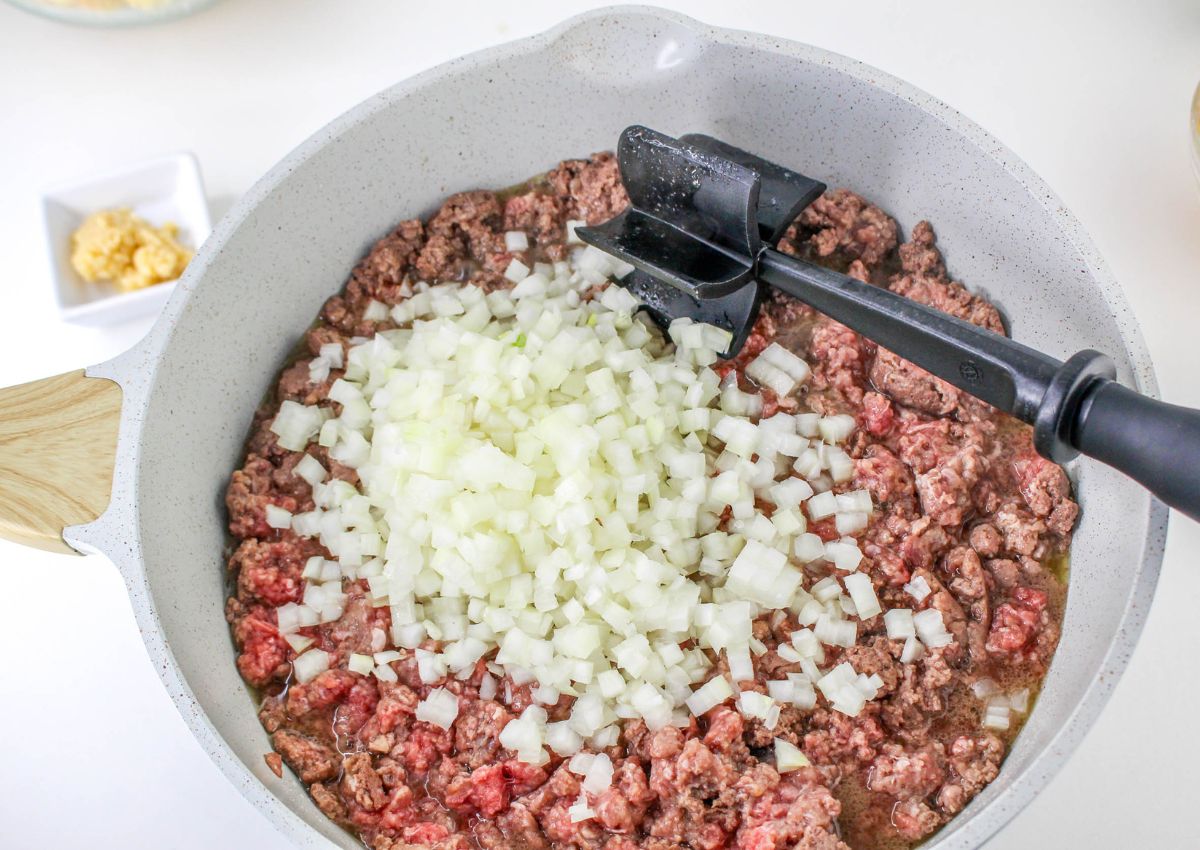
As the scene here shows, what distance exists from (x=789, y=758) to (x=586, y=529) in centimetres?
48

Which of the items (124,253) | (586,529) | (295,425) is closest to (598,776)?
(586,529)

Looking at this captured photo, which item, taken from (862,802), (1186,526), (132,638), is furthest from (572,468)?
(1186,526)

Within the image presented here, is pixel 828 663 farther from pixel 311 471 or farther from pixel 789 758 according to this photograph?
pixel 311 471

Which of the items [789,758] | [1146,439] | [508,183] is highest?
[1146,439]

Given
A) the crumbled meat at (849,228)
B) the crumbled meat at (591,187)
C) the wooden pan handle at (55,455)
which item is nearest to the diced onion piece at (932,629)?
the crumbled meat at (849,228)

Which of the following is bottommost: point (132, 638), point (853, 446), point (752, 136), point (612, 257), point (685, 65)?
point (132, 638)

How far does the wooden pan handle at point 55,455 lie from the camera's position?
1643mm

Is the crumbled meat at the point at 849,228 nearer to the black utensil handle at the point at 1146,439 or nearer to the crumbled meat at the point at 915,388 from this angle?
the crumbled meat at the point at 915,388

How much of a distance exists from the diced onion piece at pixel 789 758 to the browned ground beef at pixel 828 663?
0.02 meters

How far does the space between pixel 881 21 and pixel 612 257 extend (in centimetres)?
99

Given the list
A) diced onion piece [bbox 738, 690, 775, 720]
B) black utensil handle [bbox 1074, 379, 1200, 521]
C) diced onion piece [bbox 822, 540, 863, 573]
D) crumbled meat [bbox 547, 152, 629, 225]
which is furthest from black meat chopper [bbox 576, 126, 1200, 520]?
diced onion piece [bbox 738, 690, 775, 720]

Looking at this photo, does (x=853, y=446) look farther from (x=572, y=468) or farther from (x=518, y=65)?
(x=518, y=65)

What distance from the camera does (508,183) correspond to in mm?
2191

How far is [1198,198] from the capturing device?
2289 millimetres
